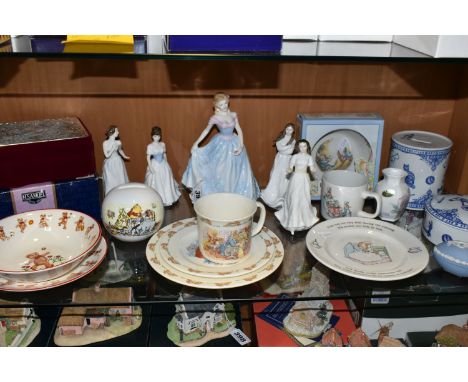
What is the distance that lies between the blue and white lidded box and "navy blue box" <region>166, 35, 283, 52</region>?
33 centimetres

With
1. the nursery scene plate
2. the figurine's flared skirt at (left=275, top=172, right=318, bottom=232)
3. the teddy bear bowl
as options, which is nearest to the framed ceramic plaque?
the figurine's flared skirt at (left=275, top=172, right=318, bottom=232)

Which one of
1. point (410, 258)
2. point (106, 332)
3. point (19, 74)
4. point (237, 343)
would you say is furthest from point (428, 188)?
point (19, 74)

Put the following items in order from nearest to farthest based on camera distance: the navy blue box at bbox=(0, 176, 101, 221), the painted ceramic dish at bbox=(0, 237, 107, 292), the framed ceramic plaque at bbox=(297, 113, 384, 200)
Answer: the painted ceramic dish at bbox=(0, 237, 107, 292) → the navy blue box at bbox=(0, 176, 101, 221) → the framed ceramic plaque at bbox=(297, 113, 384, 200)

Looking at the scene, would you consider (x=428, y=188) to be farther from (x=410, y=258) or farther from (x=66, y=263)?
(x=66, y=263)

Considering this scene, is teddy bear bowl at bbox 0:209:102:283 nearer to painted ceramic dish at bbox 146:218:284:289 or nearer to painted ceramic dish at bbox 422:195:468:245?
painted ceramic dish at bbox 146:218:284:289

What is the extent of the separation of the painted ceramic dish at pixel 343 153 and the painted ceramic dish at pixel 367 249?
0.46 ft

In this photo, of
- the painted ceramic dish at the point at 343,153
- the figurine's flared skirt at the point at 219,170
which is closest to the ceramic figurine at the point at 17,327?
the figurine's flared skirt at the point at 219,170

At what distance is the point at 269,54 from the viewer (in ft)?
2.71

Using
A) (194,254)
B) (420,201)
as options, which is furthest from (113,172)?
(420,201)

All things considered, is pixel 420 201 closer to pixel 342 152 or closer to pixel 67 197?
pixel 342 152

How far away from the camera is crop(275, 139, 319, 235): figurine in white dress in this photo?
906 mm

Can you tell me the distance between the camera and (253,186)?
0.98 meters

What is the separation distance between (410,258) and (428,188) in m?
0.20

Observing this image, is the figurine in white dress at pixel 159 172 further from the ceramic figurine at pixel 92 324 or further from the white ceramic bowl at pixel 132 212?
the ceramic figurine at pixel 92 324
